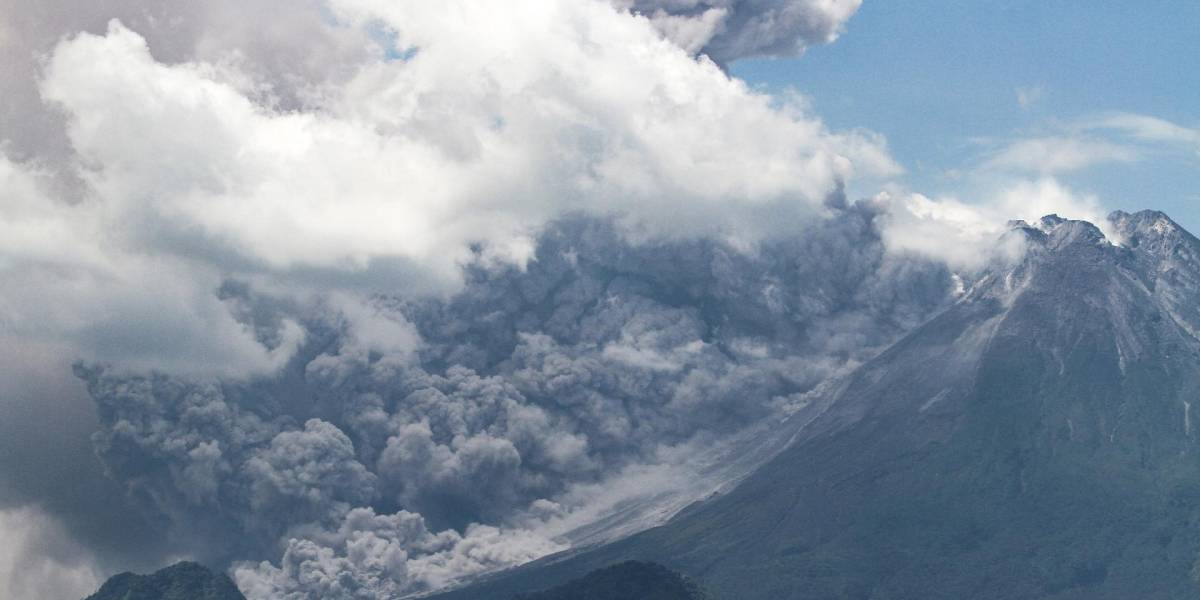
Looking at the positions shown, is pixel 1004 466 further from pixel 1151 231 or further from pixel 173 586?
pixel 173 586

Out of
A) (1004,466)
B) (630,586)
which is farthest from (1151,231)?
(630,586)

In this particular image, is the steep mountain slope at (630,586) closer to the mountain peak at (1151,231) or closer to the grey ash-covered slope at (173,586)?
the grey ash-covered slope at (173,586)

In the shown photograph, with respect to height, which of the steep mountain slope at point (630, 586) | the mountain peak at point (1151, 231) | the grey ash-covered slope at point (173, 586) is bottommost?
the steep mountain slope at point (630, 586)

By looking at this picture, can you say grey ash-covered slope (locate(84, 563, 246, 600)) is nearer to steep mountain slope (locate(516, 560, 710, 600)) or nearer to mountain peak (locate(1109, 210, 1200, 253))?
steep mountain slope (locate(516, 560, 710, 600))

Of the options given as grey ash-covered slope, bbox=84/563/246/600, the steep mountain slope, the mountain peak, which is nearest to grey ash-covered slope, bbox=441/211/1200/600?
the mountain peak

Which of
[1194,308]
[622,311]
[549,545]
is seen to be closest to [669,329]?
[622,311]

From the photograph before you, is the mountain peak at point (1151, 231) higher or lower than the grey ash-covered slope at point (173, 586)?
higher

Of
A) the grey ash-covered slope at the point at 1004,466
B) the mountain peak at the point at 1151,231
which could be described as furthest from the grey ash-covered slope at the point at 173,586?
the mountain peak at the point at 1151,231
